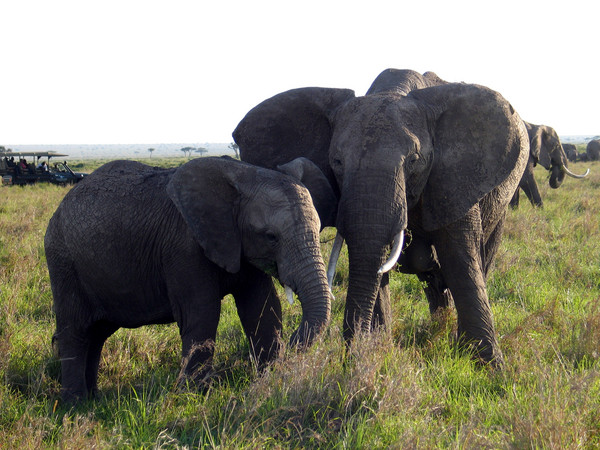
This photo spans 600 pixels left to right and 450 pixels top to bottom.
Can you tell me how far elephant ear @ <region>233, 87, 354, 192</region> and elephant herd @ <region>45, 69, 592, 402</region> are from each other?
0.01 m

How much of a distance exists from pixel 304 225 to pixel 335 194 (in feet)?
3.26

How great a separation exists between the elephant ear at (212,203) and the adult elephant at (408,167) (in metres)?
0.75

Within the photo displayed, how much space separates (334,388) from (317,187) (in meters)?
1.45

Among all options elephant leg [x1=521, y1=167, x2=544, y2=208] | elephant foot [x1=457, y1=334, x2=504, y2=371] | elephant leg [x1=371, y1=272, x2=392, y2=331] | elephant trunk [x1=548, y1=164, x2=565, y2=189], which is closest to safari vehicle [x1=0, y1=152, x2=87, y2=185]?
elephant leg [x1=521, y1=167, x2=544, y2=208]

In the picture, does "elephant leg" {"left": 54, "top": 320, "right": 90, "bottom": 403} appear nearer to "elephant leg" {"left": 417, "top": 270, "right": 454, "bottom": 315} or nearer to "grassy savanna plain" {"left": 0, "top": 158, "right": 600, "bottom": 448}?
"grassy savanna plain" {"left": 0, "top": 158, "right": 600, "bottom": 448}

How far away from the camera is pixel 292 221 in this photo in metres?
3.98

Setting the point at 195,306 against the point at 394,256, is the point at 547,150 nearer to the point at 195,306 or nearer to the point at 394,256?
the point at 394,256

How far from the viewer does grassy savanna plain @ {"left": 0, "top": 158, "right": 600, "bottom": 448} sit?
3.28m

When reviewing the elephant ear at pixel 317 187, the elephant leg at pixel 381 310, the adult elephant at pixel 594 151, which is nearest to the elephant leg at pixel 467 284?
the elephant leg at pixel 381 310

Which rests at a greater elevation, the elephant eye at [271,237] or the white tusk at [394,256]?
the elephant eye at [271,237]

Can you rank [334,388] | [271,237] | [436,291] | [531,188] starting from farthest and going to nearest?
[531,188] < [436,291] < [271,237] < [334,388]

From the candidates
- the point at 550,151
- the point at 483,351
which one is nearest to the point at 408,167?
the point at 483,351

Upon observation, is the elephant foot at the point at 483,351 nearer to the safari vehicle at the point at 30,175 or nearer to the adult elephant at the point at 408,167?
the adult elephant at the point at 408,167

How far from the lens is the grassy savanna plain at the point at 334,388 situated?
3.28 m
